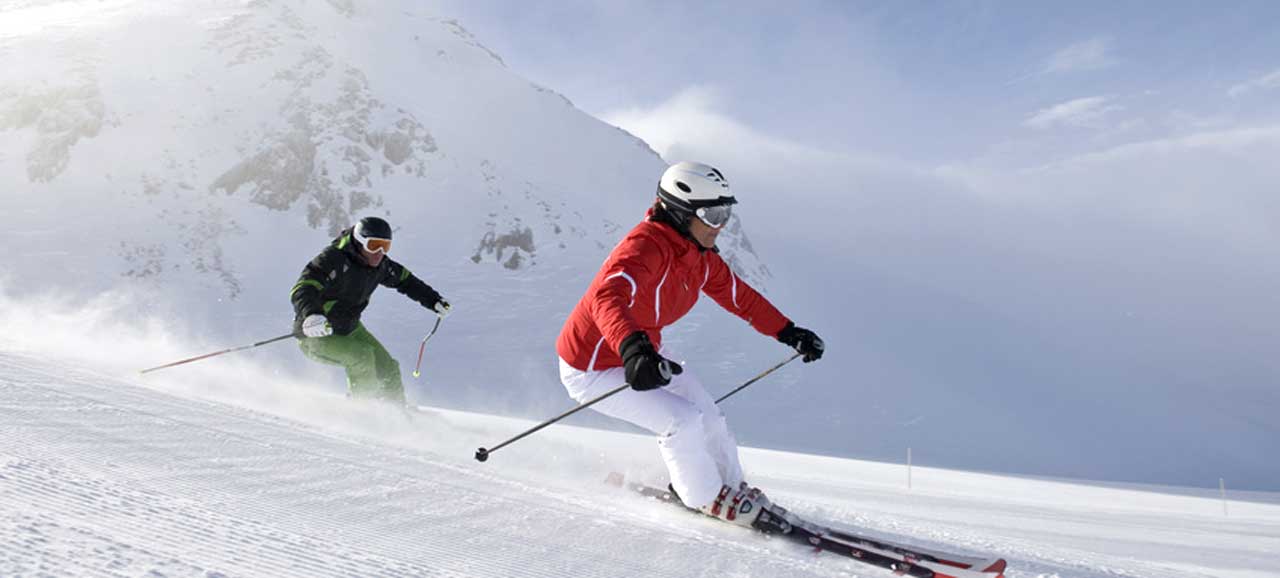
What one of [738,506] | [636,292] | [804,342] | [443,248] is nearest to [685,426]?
[738,506]

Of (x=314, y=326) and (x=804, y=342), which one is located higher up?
(x=804, y=342)

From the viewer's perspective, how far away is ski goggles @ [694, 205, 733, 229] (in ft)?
14.4

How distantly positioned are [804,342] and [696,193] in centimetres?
141

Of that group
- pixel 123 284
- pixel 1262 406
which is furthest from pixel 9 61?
pixel 1262 406

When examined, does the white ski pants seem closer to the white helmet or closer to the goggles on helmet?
the white helmet

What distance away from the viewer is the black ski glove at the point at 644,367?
349cm

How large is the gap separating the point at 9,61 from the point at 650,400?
57778 mm

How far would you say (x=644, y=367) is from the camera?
11.5ft

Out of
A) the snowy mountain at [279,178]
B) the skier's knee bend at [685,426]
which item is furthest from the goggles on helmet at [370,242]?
the snowy mountain at [279,178]

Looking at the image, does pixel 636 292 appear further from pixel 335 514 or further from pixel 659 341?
pixel 335 514

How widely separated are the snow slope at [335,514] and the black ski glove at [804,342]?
1048 mm

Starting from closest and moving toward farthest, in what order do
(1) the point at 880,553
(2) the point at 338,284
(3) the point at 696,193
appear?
(1) the point at 880,553, (3) the point at 696,193, (2) the point at 338,284

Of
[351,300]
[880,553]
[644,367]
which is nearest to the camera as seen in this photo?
[880,553]

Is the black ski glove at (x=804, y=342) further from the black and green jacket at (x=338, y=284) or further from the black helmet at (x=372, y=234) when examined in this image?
the black and green jacket at (x=338, y=284)
